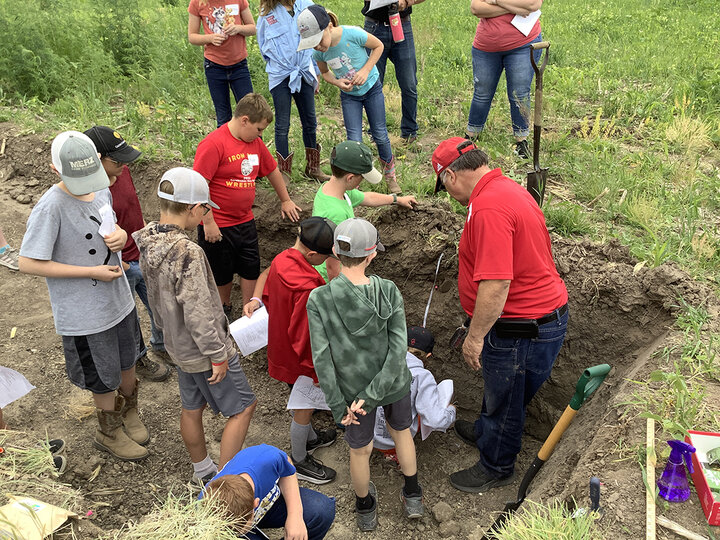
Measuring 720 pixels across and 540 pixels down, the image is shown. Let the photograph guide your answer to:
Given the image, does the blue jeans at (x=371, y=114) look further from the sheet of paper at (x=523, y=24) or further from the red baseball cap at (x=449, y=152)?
the red baseball cap at (x=449, y=152)

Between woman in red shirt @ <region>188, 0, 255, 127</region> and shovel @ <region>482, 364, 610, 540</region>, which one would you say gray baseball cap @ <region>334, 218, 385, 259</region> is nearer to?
shovel @ <region>482, 364, 610, 540</region>

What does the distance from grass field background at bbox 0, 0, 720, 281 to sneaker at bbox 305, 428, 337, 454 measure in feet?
7.41

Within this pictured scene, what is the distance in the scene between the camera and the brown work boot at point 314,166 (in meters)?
5.36

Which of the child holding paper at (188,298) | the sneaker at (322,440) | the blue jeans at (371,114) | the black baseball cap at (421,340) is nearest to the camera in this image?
the child holding paper at (188,298)

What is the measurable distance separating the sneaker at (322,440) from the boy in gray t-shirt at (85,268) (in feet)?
4.40

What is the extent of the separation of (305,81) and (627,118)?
12.1 ft

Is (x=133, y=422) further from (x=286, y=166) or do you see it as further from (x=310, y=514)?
(x=286, y=166)

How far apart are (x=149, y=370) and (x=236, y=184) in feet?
5.66

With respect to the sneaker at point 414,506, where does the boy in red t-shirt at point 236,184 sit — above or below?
above

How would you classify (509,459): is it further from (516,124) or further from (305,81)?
(305,81)

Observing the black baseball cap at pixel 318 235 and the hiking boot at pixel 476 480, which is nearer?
the black baseball cap at pixel 318 235

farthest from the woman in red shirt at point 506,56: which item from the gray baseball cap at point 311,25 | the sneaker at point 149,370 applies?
the sneaker at point 149,370

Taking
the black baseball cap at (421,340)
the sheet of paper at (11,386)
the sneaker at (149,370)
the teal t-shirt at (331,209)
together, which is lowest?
the sneaker at (149,370)

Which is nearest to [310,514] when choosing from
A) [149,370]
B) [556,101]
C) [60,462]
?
[60,462]
